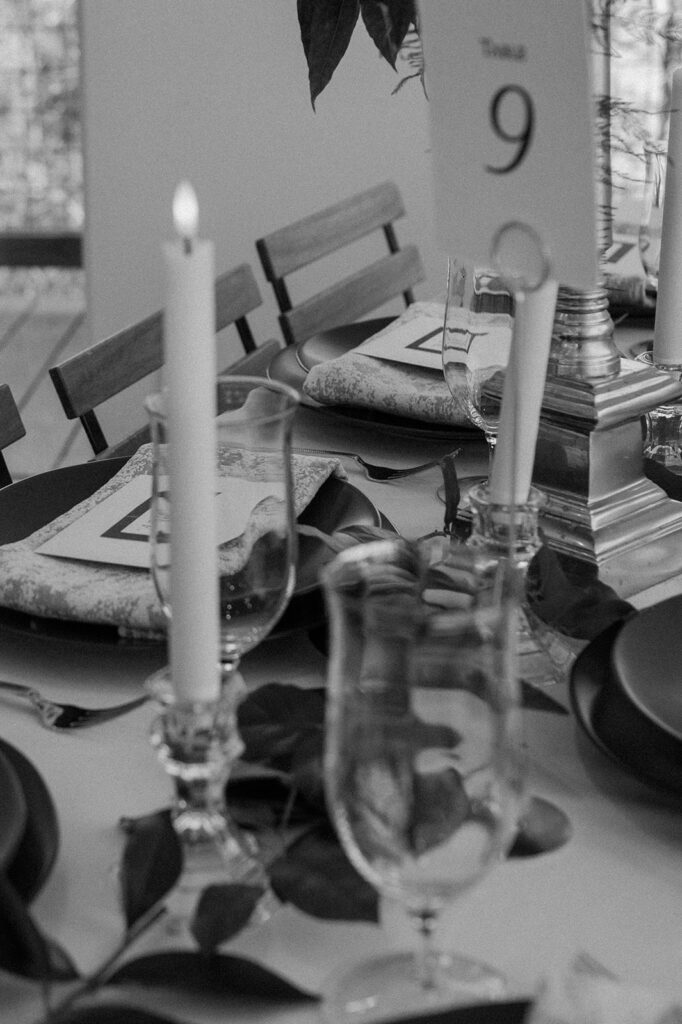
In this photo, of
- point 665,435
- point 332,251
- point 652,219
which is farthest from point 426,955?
point 332,251

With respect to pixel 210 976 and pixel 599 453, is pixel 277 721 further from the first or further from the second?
pixel 599 453

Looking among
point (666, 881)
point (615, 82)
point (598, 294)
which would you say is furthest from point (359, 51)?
point (666, 881)

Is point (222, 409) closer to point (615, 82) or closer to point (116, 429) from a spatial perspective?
point (116, 429)

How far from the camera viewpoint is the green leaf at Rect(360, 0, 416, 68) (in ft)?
3.11

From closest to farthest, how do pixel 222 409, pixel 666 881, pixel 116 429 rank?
pixel 666 881, pixel 222 409, pixel 116 429

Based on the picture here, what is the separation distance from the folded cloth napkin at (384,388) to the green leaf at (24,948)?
2.60 ft

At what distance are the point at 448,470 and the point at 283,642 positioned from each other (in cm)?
19

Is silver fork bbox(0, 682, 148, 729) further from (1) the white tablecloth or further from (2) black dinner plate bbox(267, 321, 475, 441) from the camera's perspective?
(2) black dinner plate bbox(267, 321, 475, 441)

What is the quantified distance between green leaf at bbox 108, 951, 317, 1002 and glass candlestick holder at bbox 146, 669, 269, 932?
0.04 meters

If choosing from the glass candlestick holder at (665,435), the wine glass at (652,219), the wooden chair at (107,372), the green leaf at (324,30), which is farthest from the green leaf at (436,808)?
the wine glass at (652,219)

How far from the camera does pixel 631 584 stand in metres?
0.97

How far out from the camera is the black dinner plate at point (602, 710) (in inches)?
27.4

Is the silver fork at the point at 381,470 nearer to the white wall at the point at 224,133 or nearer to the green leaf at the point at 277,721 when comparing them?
the green leaf at the point at 277,721

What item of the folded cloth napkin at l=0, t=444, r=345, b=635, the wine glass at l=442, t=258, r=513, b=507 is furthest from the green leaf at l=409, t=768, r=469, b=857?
the wine glass at l=442, t=258, r=513, b=507
